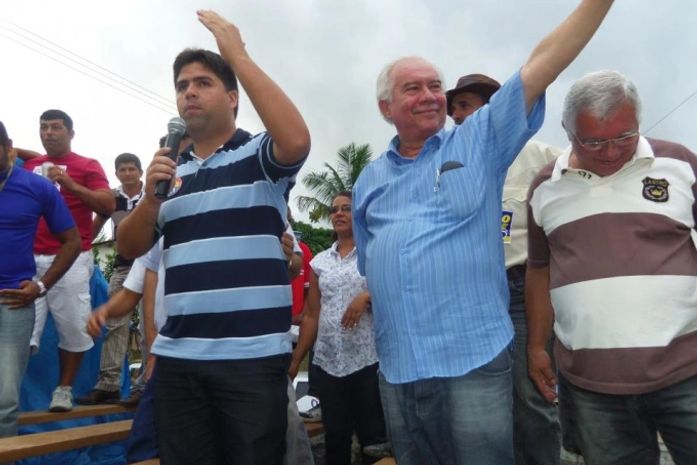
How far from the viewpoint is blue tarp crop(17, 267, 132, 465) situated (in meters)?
4.75

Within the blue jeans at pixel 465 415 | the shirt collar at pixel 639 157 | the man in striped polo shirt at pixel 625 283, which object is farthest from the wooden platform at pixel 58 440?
the shirt collar at pixel 639 157

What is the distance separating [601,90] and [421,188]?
71 cm

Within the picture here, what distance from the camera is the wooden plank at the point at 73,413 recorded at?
442 centimetres

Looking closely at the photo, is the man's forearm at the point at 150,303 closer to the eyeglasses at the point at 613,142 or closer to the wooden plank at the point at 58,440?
the wooden plank at the point at 58,440

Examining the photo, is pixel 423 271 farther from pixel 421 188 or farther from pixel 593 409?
pixel 593 409

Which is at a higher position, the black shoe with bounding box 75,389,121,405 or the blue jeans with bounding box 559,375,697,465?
the blue jeans with bounding box 559,375,697,465

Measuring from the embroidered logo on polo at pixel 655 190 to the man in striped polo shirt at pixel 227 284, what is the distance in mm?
1227

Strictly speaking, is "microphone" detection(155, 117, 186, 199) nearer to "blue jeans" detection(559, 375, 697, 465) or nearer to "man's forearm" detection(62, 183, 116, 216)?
"blue jeans" detection(559, 375, 697, 465)

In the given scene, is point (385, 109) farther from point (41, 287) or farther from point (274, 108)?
point (41, 287)

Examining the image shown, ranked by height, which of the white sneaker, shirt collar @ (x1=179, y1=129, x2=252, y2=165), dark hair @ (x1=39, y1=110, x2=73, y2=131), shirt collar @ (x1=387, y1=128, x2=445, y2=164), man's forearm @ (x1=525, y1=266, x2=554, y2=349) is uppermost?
dark hair @ (x1=39, y1=110, x2=73, y2=131)

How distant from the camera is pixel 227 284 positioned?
96.9 inches

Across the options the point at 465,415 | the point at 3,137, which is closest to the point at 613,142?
the point at 465,415

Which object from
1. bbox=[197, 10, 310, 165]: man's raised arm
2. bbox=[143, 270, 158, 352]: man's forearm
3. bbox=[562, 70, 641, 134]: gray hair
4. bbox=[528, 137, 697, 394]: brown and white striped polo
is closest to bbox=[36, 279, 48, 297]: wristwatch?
bbox=[143, 270, 158, 352]: man's forearm

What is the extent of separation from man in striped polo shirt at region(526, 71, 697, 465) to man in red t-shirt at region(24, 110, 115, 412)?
3.56 m
